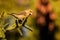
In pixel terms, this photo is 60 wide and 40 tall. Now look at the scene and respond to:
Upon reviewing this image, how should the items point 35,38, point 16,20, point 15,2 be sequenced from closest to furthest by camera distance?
point 16,20 → point 15,2 → point 35,38

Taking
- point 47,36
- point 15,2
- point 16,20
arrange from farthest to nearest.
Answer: point 47,36
point 15,2
point 16,20

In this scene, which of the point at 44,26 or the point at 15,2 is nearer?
the point at 15,2

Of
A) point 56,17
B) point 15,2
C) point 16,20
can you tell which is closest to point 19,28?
point 16,20

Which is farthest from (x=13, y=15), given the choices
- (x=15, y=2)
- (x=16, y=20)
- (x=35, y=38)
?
(x=35, y=38)

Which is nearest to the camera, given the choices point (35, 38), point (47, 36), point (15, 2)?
point (15, 2)

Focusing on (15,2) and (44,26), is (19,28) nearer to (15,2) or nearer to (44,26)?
(15,2)

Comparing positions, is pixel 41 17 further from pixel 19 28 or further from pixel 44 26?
pixel 19 28

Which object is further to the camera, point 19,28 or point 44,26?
point 44,26

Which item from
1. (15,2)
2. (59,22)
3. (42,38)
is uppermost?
(15,2)

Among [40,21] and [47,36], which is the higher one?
[40,21]
